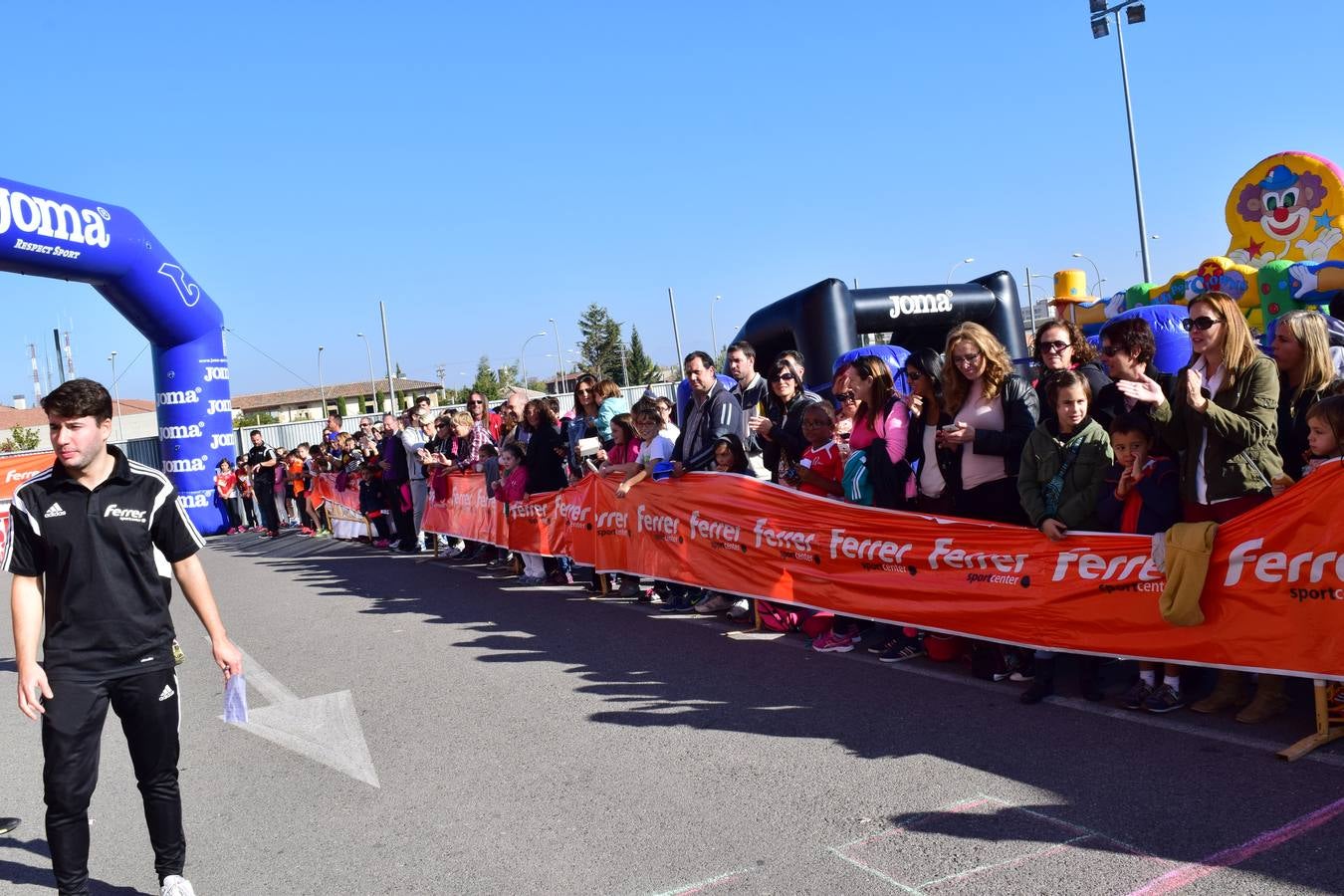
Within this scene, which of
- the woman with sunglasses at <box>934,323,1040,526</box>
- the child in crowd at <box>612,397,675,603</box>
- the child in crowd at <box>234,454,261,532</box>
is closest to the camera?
the woman with sunglasses at <box>934,323,1040,526</box>

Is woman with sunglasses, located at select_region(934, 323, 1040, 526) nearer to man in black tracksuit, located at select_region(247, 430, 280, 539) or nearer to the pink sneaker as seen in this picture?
the pink sneaker

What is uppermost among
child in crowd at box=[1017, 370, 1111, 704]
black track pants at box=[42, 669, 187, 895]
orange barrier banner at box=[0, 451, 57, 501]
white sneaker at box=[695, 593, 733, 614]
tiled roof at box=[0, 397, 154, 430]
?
tiled roof at box=[0, 397, 154, 430]

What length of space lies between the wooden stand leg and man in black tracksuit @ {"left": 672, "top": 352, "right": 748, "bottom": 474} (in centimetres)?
490

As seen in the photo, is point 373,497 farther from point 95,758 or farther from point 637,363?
point 637,363

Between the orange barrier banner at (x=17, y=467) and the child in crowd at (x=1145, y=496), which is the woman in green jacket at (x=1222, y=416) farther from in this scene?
the orange barrier banner at (x=17, y=467)

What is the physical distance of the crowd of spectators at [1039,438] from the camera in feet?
16.7

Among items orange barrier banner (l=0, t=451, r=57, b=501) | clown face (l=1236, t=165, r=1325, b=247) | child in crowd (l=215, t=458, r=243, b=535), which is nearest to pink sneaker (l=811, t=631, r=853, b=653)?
child in crowd (l=215, t=458, r=243, b=535)

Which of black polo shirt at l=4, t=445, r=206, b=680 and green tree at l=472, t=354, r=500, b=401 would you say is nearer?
black polo shirt at l=4, t=445, r=206, b=680

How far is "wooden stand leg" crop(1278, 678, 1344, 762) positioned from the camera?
4504 mm

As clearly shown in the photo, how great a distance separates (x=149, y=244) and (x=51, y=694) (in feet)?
59.2

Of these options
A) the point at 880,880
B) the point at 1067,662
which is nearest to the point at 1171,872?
the point at 880,880

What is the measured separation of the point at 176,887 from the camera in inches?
159

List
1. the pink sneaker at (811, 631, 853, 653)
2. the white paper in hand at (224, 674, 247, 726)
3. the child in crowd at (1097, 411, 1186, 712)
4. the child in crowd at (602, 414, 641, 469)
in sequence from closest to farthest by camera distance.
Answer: the white paper in hand at (224, 674, 247, 726), the child in crowd at (1097, 411, 1186, 712), the pink sneaker at (811, 631, 853, 653), the child in crowd at (602, 414, 641, 469)

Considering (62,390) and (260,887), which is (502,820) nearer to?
(260,887)
